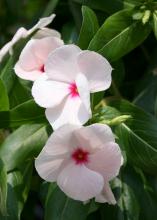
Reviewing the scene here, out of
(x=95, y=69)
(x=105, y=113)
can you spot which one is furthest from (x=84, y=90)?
(x=105, y=113)

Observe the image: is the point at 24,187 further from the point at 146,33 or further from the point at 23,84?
the point at 146,33

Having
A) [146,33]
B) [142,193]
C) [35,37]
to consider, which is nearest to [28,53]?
[35,37]

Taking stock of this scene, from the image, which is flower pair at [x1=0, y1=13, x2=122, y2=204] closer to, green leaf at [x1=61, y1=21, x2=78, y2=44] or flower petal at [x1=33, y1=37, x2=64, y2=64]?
flower petal at [x1=33, y1=37, x2=64, y2=64]

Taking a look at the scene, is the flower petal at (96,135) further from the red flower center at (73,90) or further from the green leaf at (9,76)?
the green leaf at (9,76)

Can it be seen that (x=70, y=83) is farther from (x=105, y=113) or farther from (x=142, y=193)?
(x=142, y=193)

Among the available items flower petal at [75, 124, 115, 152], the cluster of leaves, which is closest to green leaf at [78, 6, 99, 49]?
the cluster of leaves

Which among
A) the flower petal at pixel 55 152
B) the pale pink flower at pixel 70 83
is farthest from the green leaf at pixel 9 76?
the flower petal at pixel 55 152
